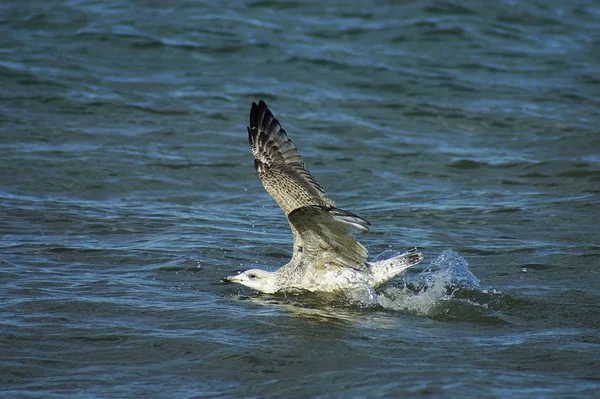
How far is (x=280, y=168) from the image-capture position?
7367 mm

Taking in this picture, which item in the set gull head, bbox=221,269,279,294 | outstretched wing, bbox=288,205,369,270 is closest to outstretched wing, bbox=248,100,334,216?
outstretched wing, bbox=288,205,369,270

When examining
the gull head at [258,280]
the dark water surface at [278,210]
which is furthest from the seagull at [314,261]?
the dark water surface at [278,210]

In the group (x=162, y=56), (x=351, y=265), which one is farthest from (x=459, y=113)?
(x=351, y=265)

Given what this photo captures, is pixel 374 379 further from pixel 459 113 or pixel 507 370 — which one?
pixel 459 113

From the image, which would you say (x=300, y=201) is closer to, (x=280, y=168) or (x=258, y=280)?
(x=280, y=168)

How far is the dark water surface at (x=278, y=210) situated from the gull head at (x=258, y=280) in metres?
0.14

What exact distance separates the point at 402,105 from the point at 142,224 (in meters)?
5.88

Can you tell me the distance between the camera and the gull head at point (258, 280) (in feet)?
23.1

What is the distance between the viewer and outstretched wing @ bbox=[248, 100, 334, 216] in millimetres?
7066

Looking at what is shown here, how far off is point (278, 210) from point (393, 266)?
2.86 m

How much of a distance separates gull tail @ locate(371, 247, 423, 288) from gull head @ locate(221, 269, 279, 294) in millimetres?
798

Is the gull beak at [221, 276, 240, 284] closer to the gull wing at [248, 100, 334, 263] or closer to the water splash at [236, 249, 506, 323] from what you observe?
the water splash at [236, 249, 506, 323]

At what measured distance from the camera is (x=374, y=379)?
4953 mm

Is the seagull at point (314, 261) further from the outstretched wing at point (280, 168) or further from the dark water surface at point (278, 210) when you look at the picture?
the dark water surface at point (278, 210)
